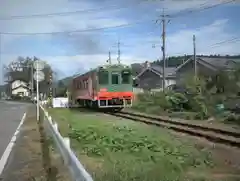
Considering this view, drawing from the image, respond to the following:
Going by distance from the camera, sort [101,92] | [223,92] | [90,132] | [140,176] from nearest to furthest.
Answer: [140,176] < [90,132] < [101,92] < [223,92]

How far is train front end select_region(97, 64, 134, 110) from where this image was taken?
28.0m

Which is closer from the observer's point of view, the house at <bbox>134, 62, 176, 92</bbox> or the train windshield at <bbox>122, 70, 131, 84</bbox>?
the train windshield at <bbox>122, 70, 131, 84</bbox>

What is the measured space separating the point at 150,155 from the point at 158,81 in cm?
6268

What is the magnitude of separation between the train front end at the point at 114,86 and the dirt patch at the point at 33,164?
599 inches

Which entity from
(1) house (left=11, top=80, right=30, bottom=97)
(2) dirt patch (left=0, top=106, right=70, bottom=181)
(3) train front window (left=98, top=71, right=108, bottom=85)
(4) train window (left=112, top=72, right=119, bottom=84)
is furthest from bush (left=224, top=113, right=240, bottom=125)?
(1) house (left=11, top=80, right=30, bottom=97)

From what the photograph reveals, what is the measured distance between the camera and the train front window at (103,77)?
2789cm

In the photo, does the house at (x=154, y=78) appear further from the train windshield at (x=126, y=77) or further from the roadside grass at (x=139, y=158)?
the roadside grass at (x=139, y=158)

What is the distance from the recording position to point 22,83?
119312 mm

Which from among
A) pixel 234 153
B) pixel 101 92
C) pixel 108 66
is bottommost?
pixel 234 153

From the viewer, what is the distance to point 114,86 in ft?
93.2

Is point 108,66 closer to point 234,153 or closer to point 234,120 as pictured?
point 234,120

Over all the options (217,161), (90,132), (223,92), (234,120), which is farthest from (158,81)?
(217,161)

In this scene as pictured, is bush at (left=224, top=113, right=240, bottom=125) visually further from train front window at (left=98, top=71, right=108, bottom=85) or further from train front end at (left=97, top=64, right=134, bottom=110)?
train front window at (left=98, top=71, right=108, bottom=85)

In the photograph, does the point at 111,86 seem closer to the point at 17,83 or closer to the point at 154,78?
the point at 154,78
